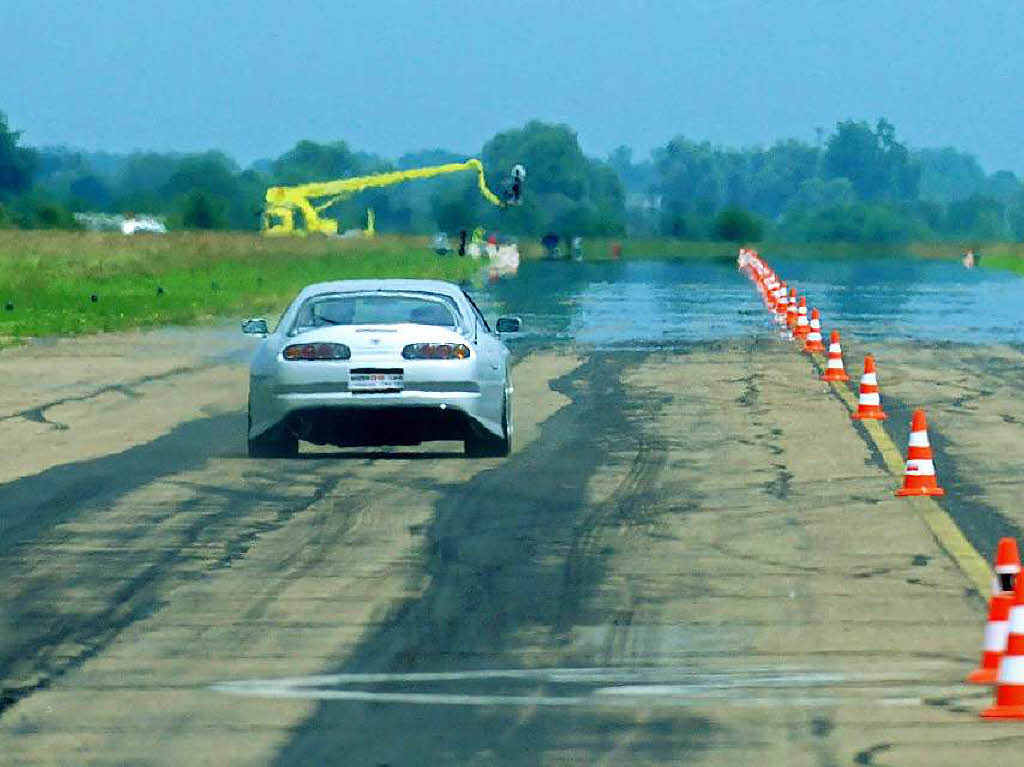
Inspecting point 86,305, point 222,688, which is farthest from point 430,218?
point 222,688

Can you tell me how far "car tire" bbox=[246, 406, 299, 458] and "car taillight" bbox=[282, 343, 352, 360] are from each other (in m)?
0.54

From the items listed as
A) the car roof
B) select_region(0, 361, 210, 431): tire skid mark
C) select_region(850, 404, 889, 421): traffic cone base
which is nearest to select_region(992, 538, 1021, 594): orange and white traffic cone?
the car roof

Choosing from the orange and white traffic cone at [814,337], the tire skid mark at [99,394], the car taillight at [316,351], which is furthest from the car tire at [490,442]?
the orange and white traffic cone at [814,337]

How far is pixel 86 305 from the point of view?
47.6 meters

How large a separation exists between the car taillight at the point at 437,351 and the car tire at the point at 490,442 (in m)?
0.55

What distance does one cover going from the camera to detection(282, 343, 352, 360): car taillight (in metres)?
17.6

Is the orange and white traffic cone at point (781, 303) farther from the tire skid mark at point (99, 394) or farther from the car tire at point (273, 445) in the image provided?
the car tire at point (273, 445)

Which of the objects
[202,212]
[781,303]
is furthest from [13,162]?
[781,303]

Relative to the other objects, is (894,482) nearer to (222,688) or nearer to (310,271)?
(222,688)

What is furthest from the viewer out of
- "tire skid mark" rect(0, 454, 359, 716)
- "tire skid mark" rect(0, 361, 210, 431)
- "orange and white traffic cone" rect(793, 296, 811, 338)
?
"orange and white traffic cone" rect(793, 296, 811, 338)

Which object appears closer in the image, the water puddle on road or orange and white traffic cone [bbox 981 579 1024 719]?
orange and white traffic cone [bbox 981 579 1024 719]

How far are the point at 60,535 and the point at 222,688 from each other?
192 inches

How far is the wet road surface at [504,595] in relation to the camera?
8227mm

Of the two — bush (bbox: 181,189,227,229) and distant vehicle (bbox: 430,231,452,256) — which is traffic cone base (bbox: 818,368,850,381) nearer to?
distant vehicle (bbox: 430,231,452,256)
